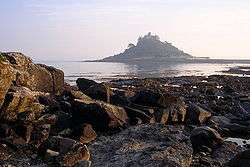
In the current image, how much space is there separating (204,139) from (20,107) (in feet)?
Answer: 33.3

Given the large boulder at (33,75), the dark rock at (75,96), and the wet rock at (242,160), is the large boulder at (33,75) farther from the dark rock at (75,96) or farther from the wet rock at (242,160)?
the wet rock at (242,160)

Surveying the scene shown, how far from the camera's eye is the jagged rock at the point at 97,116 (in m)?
25.8

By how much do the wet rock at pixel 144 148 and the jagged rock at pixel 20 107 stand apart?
4156mm

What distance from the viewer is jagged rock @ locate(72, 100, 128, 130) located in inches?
1017

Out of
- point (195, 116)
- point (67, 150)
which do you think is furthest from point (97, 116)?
point (195, 116)

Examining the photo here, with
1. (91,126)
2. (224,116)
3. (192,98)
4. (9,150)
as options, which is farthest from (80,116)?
(192,98)

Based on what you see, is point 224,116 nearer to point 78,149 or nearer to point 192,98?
point 192,98

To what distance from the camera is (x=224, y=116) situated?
114 feet

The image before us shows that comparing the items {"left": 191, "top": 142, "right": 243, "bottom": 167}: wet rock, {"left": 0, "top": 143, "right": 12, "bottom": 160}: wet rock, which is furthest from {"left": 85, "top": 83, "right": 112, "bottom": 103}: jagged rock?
{"left": 0, "top": 143, "right": 12, "bottom": 160}: wet rock

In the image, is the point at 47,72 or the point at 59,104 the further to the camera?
the point at 47,72

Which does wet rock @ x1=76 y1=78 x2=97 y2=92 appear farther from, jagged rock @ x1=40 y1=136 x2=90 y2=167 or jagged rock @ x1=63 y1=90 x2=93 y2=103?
jagged rock @ x1=40 y1=136 x2=90 y2=167

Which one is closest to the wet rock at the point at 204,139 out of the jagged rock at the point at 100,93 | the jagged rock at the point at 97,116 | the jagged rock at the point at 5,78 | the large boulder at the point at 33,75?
the jagged rock at the point at 97,116

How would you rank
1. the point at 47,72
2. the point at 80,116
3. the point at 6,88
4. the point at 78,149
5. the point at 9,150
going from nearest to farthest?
the point at 78,149
the point at 9,150
the point at 6,88
the point at 80,116
the point at 47,72

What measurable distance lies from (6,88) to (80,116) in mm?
4678
